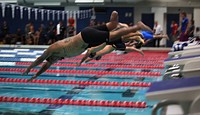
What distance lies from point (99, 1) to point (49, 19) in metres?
3.65

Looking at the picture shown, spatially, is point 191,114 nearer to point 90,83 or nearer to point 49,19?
point 90,83

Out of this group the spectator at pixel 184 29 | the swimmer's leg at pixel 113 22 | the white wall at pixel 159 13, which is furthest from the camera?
the white wall at pixel 159 13

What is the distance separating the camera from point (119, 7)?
2267 centimetres

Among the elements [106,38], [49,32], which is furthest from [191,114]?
[49,32]

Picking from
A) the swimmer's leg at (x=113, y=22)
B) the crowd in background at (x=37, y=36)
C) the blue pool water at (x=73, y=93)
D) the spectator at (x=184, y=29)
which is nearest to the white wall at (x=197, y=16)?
the crowd in background at (x=37, y=36)

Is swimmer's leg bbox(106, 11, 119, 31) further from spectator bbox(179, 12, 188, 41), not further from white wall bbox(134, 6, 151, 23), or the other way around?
white wall bbox(134, 6, 151, 23)

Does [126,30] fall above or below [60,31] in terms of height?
above

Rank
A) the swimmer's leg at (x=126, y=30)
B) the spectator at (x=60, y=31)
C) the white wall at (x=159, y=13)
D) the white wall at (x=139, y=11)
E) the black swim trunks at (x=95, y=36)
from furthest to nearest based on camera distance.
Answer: the white wall at (x=139, y=11) → the white wall at (x=159, y=13) → the spectator at (x=60, y=31) → the black swim trunks at (x=95, y=36) → the swimmer's leg at (x=126, y=30)

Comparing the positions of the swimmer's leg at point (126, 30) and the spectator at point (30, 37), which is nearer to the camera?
the swimmer's leg at point (126, 30)

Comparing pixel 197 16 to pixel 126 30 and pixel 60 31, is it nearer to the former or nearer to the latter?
pixel 60 31

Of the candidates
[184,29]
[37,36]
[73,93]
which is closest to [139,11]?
[37,36]

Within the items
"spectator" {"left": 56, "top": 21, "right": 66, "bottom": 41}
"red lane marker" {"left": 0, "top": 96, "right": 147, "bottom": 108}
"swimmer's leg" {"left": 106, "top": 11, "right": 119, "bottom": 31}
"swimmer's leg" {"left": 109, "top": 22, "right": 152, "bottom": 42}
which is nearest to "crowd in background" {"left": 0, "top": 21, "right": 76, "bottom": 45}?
"spectator" {"left": 56, "top": 21, "right": 66, "bottom": 41}

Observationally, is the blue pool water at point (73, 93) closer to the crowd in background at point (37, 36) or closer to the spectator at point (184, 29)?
the spectator at point (184, 29)

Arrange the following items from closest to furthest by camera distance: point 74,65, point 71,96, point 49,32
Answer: point 71,96 → point 74,65 → point 49,32
